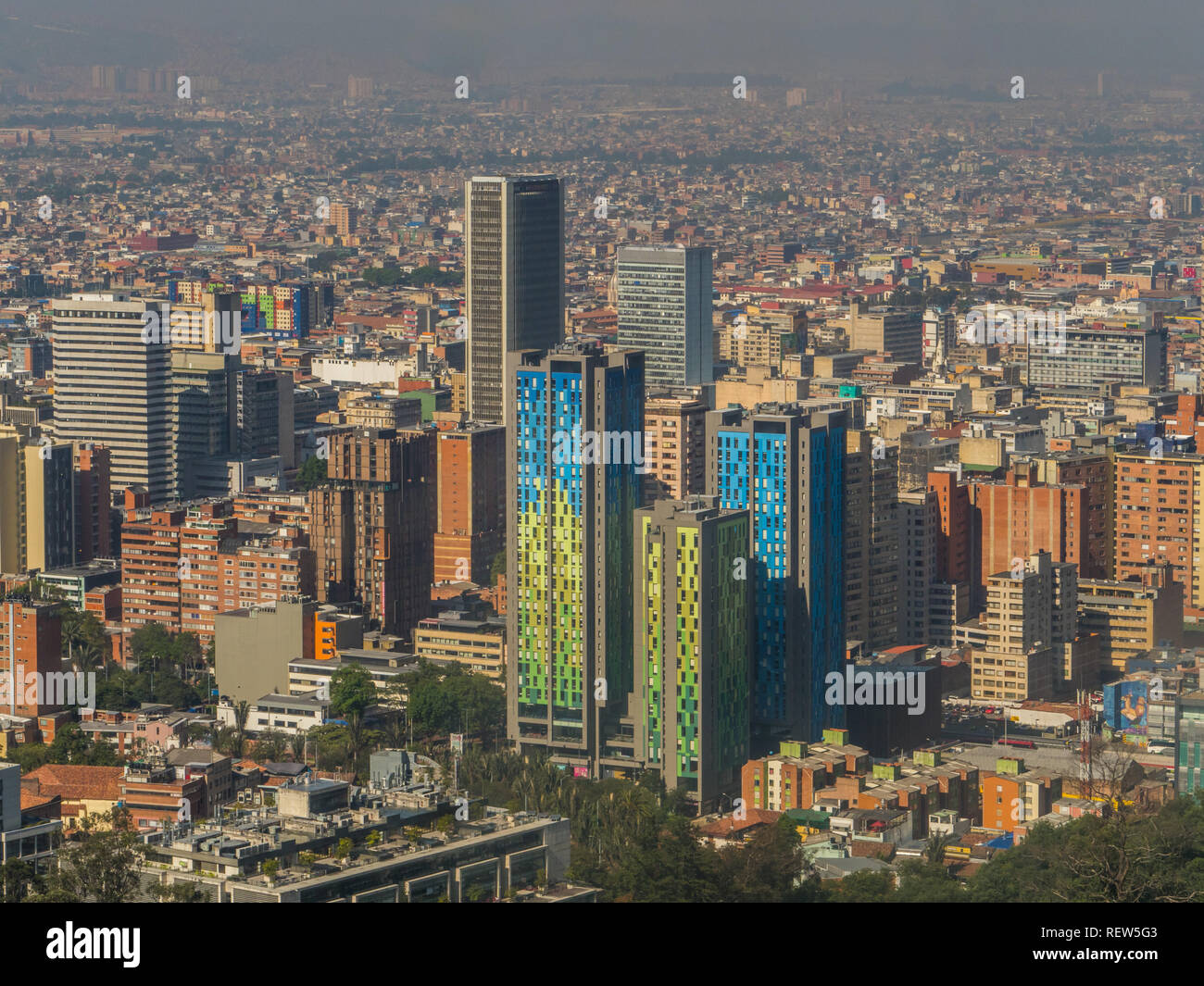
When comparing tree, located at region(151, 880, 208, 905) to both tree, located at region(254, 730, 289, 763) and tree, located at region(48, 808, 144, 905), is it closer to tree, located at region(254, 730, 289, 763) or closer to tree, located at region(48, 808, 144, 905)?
tree, located at region(48, 808, 144, 905)

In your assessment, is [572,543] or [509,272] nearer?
[572,543]

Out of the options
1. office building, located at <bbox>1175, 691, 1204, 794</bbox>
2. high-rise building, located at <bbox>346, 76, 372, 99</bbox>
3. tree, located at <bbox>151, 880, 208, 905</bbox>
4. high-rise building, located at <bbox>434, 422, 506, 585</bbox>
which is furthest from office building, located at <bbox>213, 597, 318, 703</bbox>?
high-rise building, located at <bbox>346, 76, 372, 99</bbox>

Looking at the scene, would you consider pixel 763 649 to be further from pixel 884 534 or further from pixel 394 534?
pixel 394 534

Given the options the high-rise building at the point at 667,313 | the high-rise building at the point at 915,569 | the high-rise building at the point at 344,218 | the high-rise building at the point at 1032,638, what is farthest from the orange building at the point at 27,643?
the high-rise building at the point at 344,218

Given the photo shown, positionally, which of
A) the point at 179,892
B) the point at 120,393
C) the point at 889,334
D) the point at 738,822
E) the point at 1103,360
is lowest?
the point at 738,822

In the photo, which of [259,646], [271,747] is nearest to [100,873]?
[271,747]

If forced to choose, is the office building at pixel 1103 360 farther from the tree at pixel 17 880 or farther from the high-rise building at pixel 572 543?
the tree at pixel 17 880

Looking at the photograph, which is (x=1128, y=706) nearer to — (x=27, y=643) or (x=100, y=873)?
(x=27, y=643)
